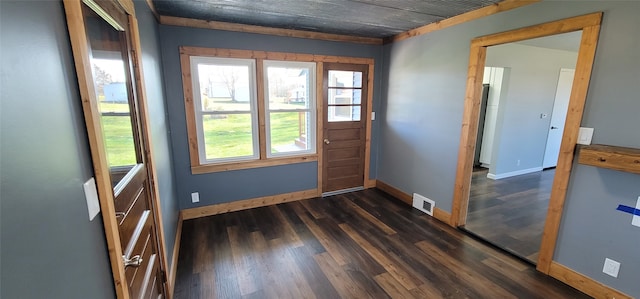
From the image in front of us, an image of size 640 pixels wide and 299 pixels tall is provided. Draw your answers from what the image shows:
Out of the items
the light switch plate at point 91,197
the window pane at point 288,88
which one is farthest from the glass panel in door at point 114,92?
the window pane at point 288,88

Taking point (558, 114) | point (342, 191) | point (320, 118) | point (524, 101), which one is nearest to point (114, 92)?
point (320, 118)

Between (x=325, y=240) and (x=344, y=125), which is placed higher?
(x=344, y=125)

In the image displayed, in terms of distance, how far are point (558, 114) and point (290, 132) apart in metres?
5.40

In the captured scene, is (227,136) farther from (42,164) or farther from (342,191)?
(42,164)

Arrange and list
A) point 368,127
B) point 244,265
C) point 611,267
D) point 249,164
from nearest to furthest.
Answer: point 611,267 → point 244,265 → point 249,164 → point 368,127

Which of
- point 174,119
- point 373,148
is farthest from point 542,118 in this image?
point 174,119

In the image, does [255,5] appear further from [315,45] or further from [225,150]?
[225,150]

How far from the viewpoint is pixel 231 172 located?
3.58 m

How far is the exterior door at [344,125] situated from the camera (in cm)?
404

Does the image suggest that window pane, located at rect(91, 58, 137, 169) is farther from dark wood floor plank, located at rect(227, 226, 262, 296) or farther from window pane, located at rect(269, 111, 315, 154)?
window pane, located at rect(269, 111, 315, 154)

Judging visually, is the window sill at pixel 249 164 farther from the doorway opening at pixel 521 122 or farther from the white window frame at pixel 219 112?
the doorway opening at pixel 521 122

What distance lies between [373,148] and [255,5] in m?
2.84

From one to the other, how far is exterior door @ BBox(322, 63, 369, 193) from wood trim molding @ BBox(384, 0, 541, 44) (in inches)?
31.5

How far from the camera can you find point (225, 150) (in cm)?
354
